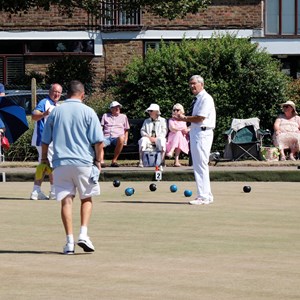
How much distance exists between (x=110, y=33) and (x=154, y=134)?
1751 centimetres

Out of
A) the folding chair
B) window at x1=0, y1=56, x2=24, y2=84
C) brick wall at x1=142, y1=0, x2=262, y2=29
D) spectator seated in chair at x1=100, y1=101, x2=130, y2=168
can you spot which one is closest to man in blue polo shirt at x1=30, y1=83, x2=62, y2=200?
spectator seated in chair at x1=100, y1=101, x2=130, y2=168

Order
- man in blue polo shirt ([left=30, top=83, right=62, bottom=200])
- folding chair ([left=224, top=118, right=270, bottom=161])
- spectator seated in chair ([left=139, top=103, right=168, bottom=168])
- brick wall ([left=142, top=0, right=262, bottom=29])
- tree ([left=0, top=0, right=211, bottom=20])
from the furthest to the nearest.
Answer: brick wall ([left=142, top=0, right=262, bottom=29]) → tree ([left=0, top=0, right=211, bottom=20]) → folding chair ([left=224, top=118, right=270, bottom=161]) → spectator seated in chair ([left=139, top=103, right=168, bottom=168]) → man in blue polo shirt ([left=30, top=83, right=62, bottom=200])

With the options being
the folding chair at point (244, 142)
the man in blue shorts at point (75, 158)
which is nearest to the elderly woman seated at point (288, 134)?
the folding chair at point (244, 142)

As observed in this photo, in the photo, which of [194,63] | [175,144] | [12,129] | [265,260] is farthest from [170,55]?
[265,260]

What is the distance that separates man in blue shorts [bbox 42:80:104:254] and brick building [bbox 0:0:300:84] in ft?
95.3

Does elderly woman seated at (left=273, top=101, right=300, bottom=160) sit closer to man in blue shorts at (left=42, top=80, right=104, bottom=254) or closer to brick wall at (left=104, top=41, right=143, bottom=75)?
man in blue shorts at (left=42, top=80, right=104, bottom=254)

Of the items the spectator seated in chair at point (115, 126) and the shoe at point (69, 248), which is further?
the spectator seated in chair at point (115, 126)

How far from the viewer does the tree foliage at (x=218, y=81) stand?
86.0 feet

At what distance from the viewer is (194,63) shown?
88.0 feet

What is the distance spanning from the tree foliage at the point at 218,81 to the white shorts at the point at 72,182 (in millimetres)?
15846

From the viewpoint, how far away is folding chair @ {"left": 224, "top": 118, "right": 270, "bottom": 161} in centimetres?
2327

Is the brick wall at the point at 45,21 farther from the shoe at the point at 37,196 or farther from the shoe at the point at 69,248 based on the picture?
the shoe at the point at 69,248

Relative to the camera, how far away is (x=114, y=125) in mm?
22719

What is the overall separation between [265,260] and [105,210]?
4607 millimetres
